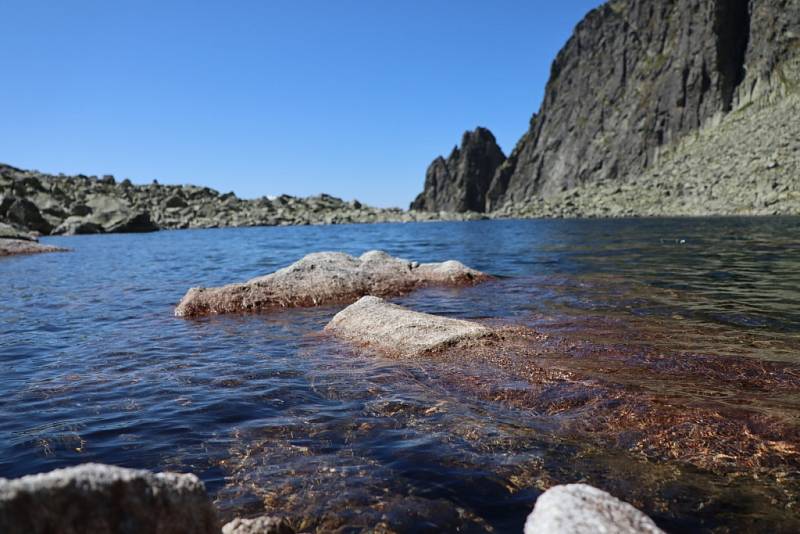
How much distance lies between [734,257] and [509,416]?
2193cm

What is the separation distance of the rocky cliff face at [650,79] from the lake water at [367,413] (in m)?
128

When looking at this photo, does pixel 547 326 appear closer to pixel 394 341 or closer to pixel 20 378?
pixel 394 341

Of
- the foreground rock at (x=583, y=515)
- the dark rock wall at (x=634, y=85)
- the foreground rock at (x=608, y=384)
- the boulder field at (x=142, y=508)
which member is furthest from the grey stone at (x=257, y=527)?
the dark rock wall at (x=634, y=85)

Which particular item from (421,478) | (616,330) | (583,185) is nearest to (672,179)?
(583,185)

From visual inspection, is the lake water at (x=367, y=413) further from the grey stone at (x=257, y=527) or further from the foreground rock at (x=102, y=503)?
the foreground rock at (x=102, y=503)

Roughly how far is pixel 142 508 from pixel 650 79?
17938 centimetres

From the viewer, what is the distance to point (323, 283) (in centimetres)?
1541

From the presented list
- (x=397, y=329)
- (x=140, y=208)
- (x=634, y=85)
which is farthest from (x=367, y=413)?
(x=634, y=85)

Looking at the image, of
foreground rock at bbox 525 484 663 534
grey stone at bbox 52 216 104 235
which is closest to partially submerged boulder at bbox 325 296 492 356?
foreground rock at bbox 525 484 663 534

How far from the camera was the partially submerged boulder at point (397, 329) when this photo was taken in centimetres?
891

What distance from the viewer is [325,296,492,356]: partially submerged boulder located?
8915 mm

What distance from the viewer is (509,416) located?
593 cm

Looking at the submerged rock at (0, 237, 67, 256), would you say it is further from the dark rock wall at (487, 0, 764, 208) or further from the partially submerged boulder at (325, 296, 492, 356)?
the dark rock wall at (487, 0, 764, 208)

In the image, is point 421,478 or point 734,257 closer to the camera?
point 421,478
